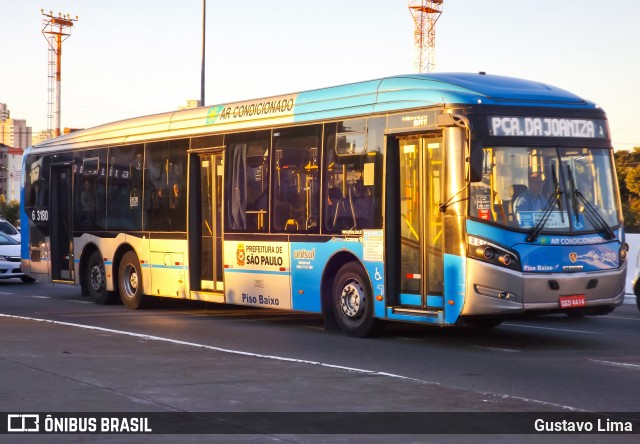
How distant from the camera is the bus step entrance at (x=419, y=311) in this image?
14312 mm

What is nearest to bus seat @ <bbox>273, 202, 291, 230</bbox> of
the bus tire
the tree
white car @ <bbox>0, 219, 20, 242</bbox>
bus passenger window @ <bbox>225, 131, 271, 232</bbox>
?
bus passenger window @ <bbox>225, 131, 271, 232</bbox>

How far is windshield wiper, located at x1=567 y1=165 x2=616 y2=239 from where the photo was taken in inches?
564

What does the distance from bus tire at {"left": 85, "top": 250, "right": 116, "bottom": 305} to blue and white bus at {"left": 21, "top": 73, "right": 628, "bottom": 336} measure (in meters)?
2.06

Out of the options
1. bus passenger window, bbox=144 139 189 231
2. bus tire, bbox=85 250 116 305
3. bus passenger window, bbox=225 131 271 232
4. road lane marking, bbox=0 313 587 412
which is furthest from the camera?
bus tire, bbox=85 250 116 305

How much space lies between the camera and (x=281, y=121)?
17234mm

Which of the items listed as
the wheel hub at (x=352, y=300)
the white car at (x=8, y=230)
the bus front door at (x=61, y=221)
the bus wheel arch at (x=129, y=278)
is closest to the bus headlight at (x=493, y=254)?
the wheel hub at (x=352, y=300)

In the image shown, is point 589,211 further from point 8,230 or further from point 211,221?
point 8,230

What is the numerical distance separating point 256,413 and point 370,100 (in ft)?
23.6

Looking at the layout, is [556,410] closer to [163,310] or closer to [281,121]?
[281,121]

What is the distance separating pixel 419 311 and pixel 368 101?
2937 mm

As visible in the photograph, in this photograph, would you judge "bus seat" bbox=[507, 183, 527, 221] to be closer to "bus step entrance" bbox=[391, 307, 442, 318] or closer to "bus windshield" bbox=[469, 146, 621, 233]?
"bus windshield" bbox=[469, 146, 621, 233]

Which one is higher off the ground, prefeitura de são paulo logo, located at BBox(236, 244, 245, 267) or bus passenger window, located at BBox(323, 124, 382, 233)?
bus passenger window, located at BBox(323, 124, 382, 233)

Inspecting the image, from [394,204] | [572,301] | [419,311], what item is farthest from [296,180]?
[572,301]
